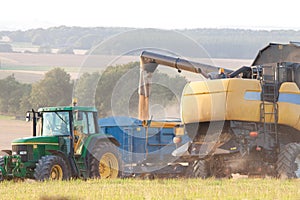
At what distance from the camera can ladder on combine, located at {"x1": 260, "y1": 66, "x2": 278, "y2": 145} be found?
17281mm

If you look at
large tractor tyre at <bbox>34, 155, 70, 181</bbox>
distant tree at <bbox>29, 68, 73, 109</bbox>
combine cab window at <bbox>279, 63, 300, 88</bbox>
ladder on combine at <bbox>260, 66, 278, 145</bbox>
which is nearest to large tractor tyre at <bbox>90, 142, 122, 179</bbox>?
large tractor tyre at <bbox>34, 155, 70, 181</bbox>

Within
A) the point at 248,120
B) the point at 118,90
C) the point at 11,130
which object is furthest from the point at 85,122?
the point at 11,130

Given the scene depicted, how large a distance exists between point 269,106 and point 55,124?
5395 mm

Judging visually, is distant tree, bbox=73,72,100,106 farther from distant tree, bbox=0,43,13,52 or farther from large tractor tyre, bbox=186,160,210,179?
distant tree, bbox=0,43,13,52

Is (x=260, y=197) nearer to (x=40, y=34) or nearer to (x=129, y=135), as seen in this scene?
(x=129, y=135)

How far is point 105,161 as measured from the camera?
61.7ft

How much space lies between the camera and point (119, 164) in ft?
62.4

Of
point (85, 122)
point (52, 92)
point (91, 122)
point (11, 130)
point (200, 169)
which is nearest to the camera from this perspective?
point (85, 122)

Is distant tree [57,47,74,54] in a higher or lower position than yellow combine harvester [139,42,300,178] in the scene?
higher

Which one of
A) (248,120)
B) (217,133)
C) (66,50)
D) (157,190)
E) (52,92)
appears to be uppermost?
(66,50)

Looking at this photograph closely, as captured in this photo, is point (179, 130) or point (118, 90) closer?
point (179, 130)

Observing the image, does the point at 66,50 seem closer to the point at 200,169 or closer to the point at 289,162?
the point at 200,169

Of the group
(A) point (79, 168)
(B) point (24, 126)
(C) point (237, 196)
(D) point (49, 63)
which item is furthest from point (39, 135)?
(D) point (49, 63)

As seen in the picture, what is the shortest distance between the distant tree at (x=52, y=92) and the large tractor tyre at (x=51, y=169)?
109 ft
